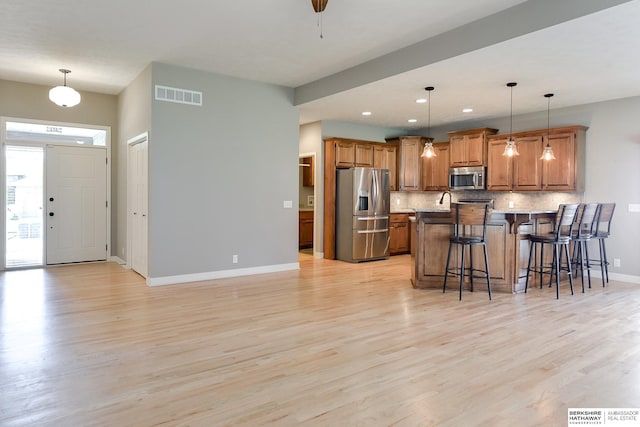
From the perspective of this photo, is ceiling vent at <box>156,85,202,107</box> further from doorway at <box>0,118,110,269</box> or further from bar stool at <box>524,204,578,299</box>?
bar stool at <box>524,204,578,299</box>

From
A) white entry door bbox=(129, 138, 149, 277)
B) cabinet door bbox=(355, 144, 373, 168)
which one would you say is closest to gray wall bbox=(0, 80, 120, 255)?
white entry door bbox=(129, 138, 149, 277)

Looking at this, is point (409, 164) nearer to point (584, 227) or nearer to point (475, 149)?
point (475, 149)

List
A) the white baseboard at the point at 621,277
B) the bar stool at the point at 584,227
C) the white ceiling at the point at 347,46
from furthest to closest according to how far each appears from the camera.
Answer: the white baseboard at the point at 621,277 < the bar stool at the point at 584,227 < the white ceiling at the point at 347,46

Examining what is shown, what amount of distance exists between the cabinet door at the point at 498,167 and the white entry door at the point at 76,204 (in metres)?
6.95

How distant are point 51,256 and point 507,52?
24.1 ft

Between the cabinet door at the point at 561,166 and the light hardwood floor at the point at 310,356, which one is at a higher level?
the cabinet door at the point at 561,166

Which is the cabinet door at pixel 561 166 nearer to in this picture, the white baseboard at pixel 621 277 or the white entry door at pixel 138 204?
the white baseboard at pixel 621 277

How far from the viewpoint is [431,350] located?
10.4 ft

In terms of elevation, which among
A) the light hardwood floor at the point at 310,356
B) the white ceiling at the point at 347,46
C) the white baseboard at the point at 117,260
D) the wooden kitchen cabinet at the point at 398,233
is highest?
the white ceiling at the point at 347,46

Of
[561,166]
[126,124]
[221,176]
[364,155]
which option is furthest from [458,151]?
[126,124]

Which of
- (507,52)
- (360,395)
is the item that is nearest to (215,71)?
(507,52)

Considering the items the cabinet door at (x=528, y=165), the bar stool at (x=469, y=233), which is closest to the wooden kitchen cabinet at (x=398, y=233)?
the cabinet door at (x=528, y=165)

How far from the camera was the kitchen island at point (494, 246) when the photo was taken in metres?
5.09

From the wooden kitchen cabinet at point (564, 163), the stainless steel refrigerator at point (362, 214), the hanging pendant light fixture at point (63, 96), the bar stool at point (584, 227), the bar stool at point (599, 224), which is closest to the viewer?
the bar stool at point (584, 227)
